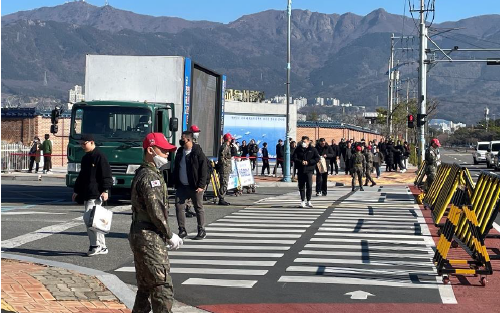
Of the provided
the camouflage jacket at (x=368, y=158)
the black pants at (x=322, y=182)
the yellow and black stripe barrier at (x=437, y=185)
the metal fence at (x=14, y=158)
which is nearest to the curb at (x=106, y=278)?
the yellow and black stripe barrier at (x=437, y=185)

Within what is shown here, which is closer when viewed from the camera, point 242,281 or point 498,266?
point 242,281

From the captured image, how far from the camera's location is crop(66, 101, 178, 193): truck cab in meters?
21.1

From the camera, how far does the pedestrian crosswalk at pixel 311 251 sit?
11219 millimetres

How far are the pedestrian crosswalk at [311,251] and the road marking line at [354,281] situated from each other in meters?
0.01

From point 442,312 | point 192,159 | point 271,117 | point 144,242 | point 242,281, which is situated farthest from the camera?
point 271,117

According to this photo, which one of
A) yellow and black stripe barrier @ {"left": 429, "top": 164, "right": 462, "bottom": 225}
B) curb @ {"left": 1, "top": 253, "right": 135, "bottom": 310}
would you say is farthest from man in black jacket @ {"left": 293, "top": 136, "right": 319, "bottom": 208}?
curb @ {"left": 1, "top": 253, "right": 135, "bottom": 310}

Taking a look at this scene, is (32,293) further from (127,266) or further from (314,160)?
(314,160)

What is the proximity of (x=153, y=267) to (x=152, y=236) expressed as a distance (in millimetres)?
262

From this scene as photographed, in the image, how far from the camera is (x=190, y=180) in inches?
599

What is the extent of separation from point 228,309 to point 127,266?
3.04 metres

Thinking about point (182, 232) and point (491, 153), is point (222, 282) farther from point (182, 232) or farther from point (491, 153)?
point (491, 153)

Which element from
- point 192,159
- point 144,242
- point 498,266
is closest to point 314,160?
point 192,159

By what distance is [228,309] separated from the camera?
9438mm

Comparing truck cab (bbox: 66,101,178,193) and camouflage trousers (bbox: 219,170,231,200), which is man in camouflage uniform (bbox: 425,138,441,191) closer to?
camouflage trousers (bbox: 219,170,231,200)
